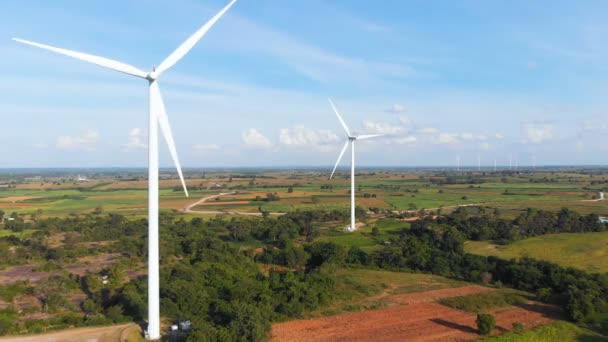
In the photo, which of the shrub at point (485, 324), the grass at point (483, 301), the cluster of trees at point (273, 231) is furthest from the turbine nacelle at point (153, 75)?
the cluster of trees at point (273, 231)

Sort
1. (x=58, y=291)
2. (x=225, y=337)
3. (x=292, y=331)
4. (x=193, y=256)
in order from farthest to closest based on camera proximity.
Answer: (x=193, y=256) < (x=58, y=291) < (x=292, y=331) < (x=225, y=337)

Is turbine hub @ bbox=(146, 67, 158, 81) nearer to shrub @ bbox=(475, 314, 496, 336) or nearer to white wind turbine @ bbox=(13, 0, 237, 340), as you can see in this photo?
white wind turbine @ bbox=(13, 0, 237, 340)

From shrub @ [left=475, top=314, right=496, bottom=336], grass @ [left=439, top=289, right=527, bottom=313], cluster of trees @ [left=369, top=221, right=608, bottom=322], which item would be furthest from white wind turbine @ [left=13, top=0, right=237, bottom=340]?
cluster of trees @ [left=369, top=221, right=608, bottom=322]

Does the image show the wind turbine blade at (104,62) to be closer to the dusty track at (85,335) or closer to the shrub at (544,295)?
the dusty track at (85,335)

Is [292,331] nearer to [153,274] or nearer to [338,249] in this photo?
[153,274]

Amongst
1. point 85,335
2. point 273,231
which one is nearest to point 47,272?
point 85,335

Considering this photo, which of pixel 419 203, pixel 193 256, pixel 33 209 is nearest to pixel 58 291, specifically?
pixel 193 256
